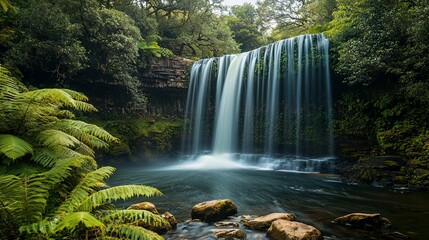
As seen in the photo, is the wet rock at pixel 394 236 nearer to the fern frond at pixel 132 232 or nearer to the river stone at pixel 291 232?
the river stone at pixel 291 232

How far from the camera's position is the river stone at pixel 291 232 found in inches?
146

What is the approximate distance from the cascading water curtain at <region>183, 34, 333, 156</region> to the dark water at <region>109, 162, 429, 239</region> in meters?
4.70

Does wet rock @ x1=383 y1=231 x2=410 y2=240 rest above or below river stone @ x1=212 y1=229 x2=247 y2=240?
above

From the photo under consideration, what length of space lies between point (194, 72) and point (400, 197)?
13.9 m

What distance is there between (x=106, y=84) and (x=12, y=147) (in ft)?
45.4

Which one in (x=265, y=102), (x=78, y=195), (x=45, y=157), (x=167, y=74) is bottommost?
(x=78, y=195)

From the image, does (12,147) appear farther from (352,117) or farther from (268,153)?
(268,153)

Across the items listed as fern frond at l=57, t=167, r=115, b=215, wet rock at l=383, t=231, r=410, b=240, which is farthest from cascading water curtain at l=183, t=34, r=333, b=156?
fern frond at l=57, t=167, r=115, b=215

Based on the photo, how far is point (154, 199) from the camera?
6.82m

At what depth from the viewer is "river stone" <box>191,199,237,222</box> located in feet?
16.0

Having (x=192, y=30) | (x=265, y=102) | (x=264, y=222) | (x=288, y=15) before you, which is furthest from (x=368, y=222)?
(x=288, y=15)

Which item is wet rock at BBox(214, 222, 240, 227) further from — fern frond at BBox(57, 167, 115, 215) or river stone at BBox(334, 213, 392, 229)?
fern frond at BBox(57, 167, 115, 215)

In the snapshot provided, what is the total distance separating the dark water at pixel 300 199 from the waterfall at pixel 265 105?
149 inches

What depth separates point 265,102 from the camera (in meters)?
16.0
